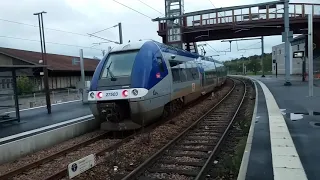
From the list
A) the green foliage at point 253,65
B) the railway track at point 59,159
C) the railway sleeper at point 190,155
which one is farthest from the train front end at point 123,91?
the green foliage at point 253,65

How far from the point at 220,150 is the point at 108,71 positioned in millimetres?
4425

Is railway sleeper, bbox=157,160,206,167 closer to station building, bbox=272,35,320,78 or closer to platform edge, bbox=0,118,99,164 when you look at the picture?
→ platform edge, bbox=0,118,99,164

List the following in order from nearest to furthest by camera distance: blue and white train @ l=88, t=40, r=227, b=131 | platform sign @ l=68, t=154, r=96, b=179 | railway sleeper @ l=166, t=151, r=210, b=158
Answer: platform sign @ l=68, t=154, r=96, b=179 < railway sleeper @ l=166, t=151, r=210, b=158 < blue and white train @ l=88, t=40, r=227, b=131

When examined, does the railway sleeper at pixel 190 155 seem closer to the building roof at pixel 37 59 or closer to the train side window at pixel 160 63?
the train side window at pixel 160 63

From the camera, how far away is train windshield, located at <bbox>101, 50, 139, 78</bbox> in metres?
9.41

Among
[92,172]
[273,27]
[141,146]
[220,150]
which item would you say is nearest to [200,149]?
[220,150]

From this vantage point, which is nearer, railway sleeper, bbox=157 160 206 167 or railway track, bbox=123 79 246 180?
railway track, bbox=123 79 246 180

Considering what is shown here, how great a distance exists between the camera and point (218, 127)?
10.1m

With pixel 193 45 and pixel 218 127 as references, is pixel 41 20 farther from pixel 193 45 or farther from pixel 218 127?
pixel 193 45

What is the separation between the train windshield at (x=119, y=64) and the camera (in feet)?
30.9

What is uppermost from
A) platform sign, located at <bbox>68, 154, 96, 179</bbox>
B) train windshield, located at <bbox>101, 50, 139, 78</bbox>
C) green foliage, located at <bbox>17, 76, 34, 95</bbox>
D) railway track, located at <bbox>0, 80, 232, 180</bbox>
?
train windshield, located at <bbox>101, 50, 139, 78</bbox>

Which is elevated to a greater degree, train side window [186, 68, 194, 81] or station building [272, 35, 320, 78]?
station building [272, 35, 320, 78]

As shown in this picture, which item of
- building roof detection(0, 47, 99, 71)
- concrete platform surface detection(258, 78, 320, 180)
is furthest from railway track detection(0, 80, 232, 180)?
building roof detection(0, 47, 99, 71)

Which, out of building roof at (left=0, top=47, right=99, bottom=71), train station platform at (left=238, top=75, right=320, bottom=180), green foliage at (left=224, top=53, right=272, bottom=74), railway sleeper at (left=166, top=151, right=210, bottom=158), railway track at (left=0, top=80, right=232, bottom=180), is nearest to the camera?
train station platform at (left=238, top=75, right=320, bottom=180)
